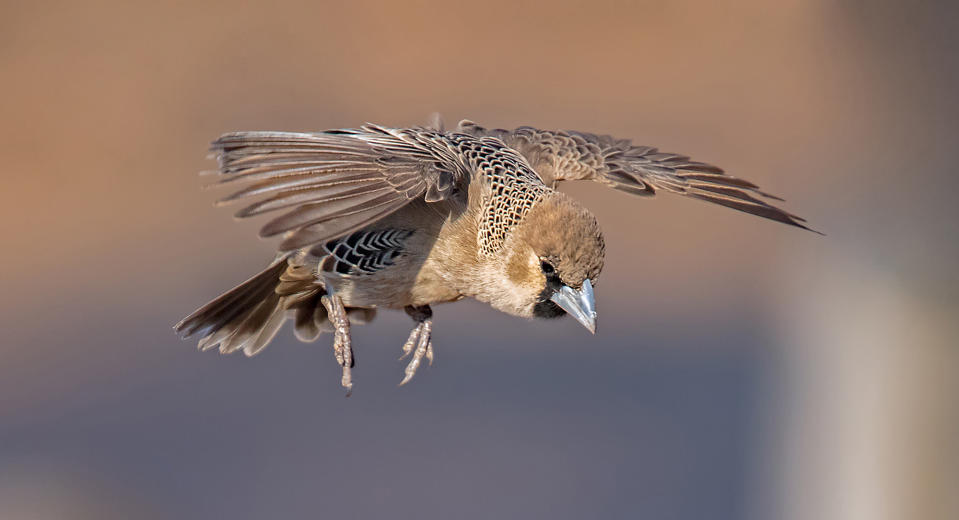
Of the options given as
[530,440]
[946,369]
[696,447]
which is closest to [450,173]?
[946,369]

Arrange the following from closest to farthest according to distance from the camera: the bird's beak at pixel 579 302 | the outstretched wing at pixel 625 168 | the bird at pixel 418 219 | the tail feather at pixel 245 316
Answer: the bird at pixel 418 219 < the bird's beak at pixel 579 302 < the outstretched wing at pixel 625 168 < the tail feather at pixel 245 316

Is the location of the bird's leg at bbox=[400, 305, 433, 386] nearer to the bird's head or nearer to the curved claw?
the curved claw

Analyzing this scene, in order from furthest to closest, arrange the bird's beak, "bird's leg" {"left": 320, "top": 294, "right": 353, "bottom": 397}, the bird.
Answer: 1. "bird's leg" {"left": 320, "top": 294, "right": 353, "bottom": 397}
2. the bird's beak
3. the bird

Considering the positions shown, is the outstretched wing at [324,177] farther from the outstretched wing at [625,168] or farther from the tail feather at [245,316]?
the tail feather at [245,316]

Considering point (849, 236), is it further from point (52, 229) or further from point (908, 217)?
point (52, 229)

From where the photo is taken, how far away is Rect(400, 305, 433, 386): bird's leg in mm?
6789

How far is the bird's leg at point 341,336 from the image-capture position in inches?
246

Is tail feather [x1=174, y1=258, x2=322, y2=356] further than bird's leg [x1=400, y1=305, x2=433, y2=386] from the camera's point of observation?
Yes

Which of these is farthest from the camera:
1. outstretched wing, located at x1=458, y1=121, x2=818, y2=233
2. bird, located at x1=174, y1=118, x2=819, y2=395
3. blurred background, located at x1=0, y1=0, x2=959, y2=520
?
blurred background, located at x1=0, y1=0, x2=959, y2=520

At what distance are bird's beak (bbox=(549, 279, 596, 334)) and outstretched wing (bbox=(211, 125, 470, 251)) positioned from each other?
697 millimetres

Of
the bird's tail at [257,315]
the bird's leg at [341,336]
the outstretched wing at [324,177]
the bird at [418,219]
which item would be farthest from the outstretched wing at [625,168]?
the bird's leg at [341,336]

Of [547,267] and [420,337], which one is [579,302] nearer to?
[547,267]

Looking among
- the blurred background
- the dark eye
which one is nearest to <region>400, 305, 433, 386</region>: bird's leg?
the dark eye

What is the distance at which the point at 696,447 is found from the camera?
1323cm
